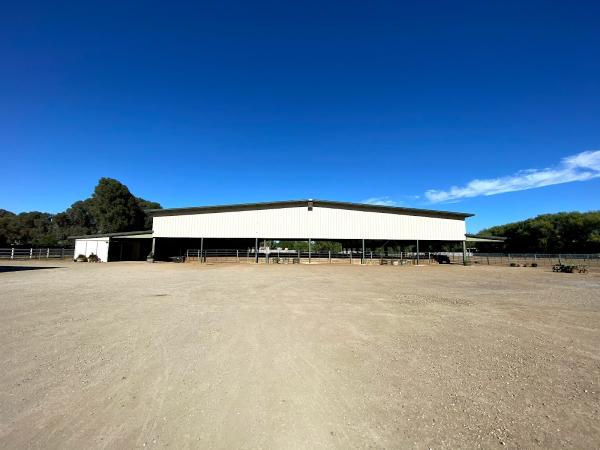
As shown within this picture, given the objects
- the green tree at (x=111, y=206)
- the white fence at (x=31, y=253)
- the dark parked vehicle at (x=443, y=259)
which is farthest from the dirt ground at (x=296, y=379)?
the green tree at (x=111, y=206)

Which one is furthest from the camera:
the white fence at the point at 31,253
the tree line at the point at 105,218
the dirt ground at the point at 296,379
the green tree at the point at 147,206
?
the green tree at the point at 147,206

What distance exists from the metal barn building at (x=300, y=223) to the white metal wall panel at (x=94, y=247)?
8.9 inches

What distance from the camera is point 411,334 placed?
683cm

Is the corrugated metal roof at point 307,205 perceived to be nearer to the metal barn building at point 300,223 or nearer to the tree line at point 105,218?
the metal barn building at point 300,223

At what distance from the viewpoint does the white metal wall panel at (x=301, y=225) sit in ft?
114

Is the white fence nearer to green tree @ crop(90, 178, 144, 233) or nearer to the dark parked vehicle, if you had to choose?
green tree @ crop(90, 178, 144, 233)

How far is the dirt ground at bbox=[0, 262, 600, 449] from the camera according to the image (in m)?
3.22

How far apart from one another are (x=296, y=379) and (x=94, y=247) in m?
39.0

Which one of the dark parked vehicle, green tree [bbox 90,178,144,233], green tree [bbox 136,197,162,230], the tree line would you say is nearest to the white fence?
the tree line

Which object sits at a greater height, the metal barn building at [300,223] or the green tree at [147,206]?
the green tree at [147,206]

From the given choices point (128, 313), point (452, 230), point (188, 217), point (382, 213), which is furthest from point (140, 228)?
point (128, 313)

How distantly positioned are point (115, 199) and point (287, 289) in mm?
62187

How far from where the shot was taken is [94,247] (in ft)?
116

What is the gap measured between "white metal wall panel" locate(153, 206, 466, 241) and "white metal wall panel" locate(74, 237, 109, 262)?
642 cm
